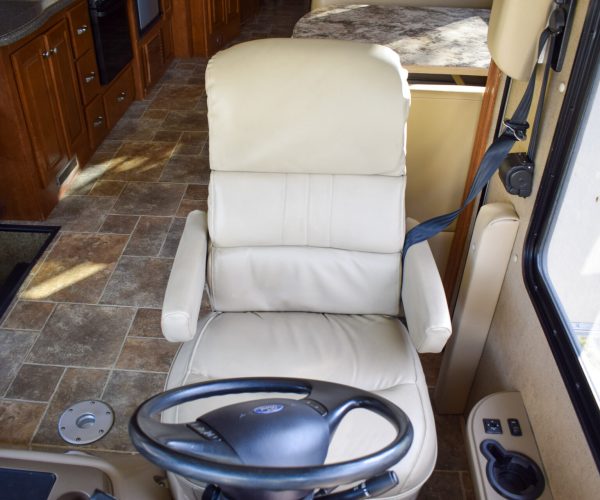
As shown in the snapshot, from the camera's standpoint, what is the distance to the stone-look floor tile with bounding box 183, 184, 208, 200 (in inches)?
124

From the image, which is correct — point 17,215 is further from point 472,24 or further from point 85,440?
point 472,24

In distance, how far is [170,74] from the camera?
15.0 feet

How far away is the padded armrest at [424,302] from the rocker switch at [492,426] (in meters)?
0.22

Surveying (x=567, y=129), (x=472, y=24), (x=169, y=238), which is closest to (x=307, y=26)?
(x=472, y=24)

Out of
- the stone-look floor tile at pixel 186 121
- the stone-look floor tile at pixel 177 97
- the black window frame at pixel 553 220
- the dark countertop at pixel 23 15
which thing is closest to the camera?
the black window frame at pixel 553 220

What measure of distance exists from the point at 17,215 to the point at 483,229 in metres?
2.26

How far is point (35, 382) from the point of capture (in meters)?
2.11

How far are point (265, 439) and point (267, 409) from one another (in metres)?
0.05

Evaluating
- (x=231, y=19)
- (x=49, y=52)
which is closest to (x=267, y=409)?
(x=49, y=52)

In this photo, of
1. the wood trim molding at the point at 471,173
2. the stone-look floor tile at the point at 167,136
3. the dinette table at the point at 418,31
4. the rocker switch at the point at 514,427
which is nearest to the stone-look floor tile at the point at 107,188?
the stone-look floor tile at the point at 167,136

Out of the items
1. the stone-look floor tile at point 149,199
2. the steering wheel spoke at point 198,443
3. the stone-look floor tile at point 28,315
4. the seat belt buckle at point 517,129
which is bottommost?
the stone-look floor tile at point 28,315

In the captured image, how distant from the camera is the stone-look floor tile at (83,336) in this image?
221cm

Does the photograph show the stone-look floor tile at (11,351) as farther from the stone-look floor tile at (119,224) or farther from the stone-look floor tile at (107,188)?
the stone-look floor tile at (107,188)

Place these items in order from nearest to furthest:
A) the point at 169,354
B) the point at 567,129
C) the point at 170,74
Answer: the point at 567,129
the point at 169,354
the point at 170,74
